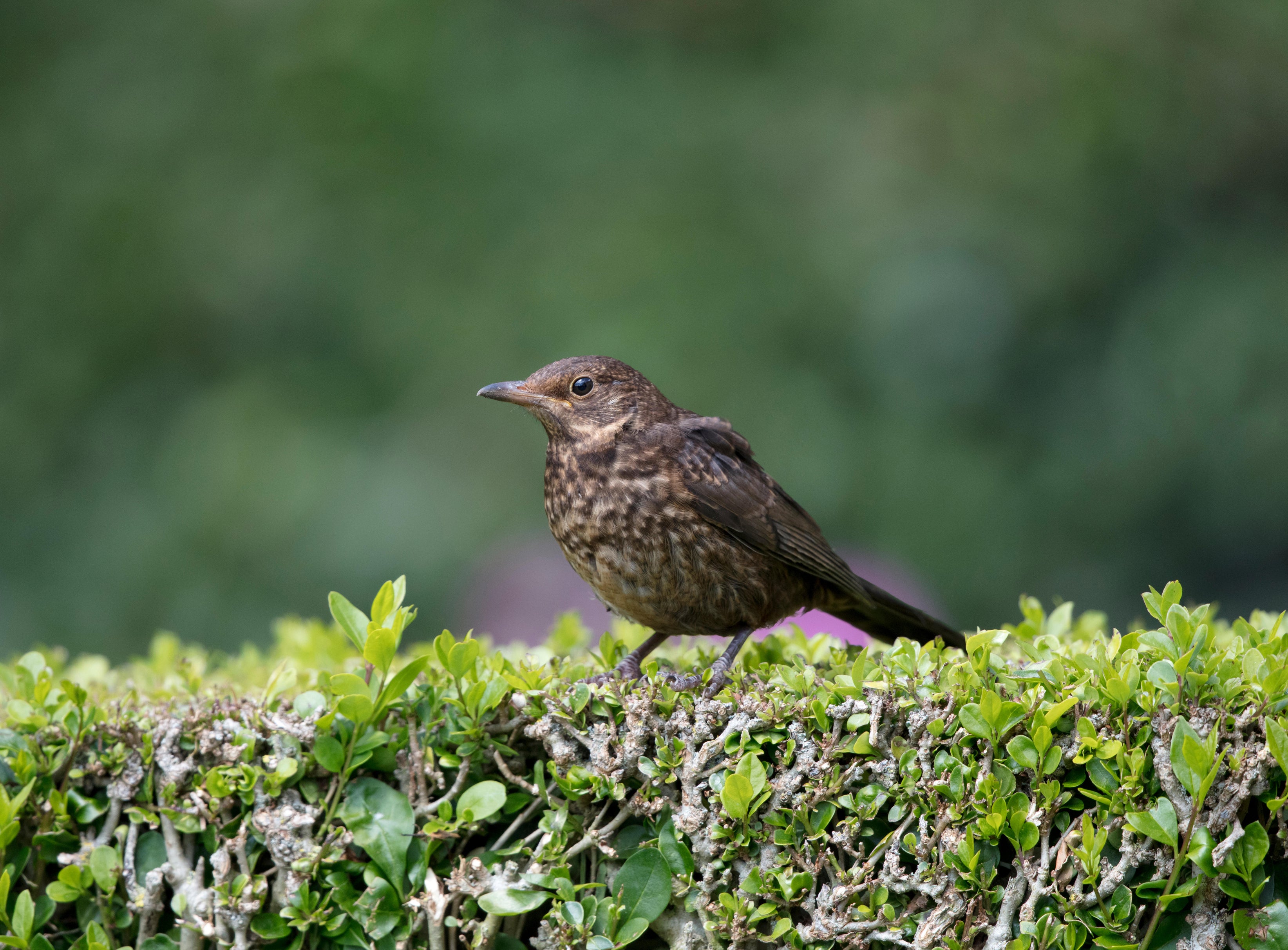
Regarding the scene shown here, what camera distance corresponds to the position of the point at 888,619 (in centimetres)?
303

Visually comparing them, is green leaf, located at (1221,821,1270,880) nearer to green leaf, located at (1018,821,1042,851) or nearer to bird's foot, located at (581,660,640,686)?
green leaf, located at (1018,821,1042,851)

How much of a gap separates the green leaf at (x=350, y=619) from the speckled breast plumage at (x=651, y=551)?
69cm

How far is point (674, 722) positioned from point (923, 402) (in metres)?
3.87

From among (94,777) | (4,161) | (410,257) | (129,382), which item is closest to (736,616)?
(94,777)

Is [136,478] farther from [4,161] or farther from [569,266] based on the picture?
[569,266]

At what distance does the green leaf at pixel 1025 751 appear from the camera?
1.87 metres

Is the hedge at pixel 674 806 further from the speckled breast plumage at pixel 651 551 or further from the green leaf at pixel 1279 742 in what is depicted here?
the speckled breast plumage at pixel 651 551

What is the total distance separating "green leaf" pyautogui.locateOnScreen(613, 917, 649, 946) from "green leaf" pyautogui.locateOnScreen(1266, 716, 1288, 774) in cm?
107

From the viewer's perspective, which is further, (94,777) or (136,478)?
(136,478)

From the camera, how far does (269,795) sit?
2076mm

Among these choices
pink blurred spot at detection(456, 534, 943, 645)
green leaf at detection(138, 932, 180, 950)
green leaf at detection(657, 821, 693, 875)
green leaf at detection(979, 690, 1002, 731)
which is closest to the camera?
green leaf at detection(979, 690, 1002, 731)

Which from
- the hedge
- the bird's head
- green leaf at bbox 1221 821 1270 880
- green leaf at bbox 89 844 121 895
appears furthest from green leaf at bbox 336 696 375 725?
green leaf at bbox 1221 821 1270 880

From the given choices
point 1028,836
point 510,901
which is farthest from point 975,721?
point 510,901

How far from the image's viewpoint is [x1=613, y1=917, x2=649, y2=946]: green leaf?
6.45ft
